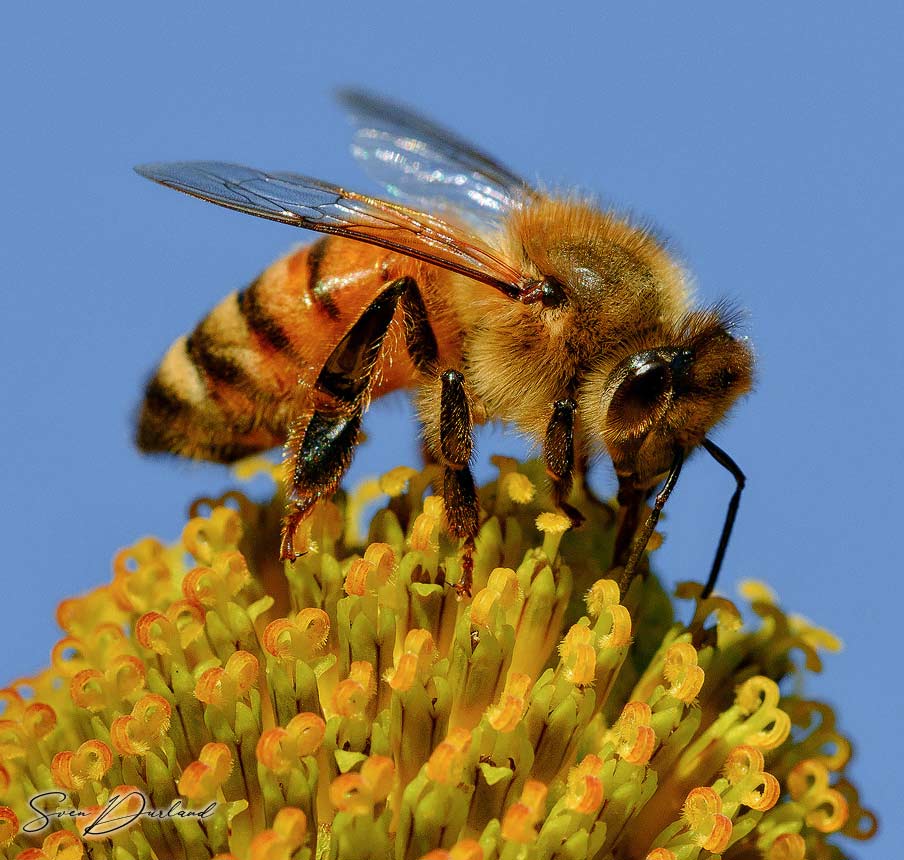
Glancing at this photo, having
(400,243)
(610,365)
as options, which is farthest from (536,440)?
(400,243)

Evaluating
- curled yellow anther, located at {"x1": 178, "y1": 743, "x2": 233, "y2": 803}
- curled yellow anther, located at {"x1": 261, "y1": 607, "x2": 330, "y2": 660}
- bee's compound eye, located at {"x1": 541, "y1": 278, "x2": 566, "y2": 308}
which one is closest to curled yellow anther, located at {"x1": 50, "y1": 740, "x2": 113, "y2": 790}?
curled yellow anther, located at {"x1": 178, "y1": 743, "x2": 233, "y2": 803}

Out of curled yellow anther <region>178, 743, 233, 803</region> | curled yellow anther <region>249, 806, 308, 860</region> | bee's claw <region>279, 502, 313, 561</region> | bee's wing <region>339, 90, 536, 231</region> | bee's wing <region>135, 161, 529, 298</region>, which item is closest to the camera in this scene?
curled yellow anther <region>249, 806, 308, 860</region>

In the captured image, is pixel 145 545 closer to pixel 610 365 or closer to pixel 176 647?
pixel 176 647

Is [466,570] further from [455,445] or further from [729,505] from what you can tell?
[729,505]

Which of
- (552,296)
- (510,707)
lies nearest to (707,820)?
(510,707)

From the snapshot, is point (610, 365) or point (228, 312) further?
point (228, 312)

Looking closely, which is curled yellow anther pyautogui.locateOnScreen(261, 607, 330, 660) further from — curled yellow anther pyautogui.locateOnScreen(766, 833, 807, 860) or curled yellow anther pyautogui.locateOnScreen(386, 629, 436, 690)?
curled yellow anther pyautogui.locateOnScreen(766, 833, 807, 860)
